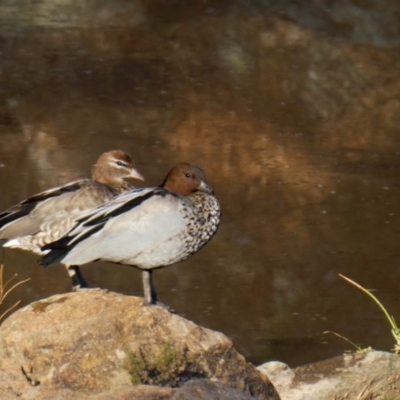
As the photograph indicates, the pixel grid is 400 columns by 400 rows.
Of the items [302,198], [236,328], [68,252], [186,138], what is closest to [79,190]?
[68,252]

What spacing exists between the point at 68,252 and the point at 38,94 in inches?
253

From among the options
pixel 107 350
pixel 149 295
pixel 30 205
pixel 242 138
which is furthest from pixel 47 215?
pixel 242 138

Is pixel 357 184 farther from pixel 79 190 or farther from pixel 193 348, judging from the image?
pixel 193 348

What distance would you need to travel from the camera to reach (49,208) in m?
6.07

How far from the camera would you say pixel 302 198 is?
30.0ft

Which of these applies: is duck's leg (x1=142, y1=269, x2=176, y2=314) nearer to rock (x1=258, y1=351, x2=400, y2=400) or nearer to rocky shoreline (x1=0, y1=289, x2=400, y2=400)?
rocky shoreline (x1=0, y1=289, x2=400, y2=400)

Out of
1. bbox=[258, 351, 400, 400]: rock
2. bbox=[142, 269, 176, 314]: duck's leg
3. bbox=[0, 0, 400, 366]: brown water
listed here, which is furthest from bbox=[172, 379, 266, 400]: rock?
bbox=[0, 0, 400, 366]: brown water

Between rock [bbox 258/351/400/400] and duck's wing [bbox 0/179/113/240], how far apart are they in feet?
4.64

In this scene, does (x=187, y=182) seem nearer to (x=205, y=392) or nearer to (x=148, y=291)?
(x=148, y=291)

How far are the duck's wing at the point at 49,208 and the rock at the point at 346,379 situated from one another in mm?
1413

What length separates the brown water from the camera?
749 cm

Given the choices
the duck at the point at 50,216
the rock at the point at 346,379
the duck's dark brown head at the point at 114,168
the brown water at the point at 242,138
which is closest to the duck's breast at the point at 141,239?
the duck at the point at 50,216

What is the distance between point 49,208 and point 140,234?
1241mm

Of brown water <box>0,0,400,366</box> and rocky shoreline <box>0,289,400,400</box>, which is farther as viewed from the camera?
brown water <box>0,0,400,366</box>
